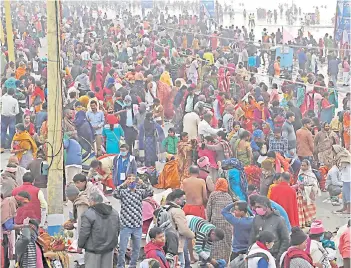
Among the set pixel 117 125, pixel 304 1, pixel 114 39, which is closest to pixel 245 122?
pixel 117 125

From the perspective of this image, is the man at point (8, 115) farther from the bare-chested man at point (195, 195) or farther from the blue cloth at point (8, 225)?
the blue cloth at point (8, 225)

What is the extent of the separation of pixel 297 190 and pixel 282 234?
9.22 ft

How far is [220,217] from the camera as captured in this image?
9367 mm

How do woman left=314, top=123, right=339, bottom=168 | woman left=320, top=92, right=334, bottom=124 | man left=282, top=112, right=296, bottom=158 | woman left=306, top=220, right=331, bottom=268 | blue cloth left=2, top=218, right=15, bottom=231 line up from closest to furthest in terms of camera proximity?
woman left=306, top=220, right=331, bottom=268 → blue cloth left=2, top=218, right=15, bottom=231 → woman left=314, top=123, right=339, bottom=168 → man left=282, top=112, right=296, bottom=158 → woman left=320, top=92, right=334, bottom=124

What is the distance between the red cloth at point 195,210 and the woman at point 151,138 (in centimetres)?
411

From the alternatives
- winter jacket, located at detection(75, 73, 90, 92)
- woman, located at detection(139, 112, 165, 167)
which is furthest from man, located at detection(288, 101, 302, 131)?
winter jacket, located at detection(75, 73, 90, 92)

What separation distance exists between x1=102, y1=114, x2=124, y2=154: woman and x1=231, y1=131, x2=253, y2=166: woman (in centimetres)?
232

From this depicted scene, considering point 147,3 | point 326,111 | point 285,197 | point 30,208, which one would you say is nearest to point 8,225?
point 30,208

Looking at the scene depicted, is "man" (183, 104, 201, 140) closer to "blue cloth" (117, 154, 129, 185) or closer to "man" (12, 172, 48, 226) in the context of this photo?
"blue cloth" (117, 154, 129, 185)

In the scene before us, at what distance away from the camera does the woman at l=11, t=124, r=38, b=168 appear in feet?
40.8

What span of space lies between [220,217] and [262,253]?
2003mm

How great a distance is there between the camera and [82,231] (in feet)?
26.8

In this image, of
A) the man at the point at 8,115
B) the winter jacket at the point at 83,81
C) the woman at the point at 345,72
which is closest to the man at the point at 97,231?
the man at the point at 8,115

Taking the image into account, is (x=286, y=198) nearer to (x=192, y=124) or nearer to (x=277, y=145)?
(x=277, y=145)
